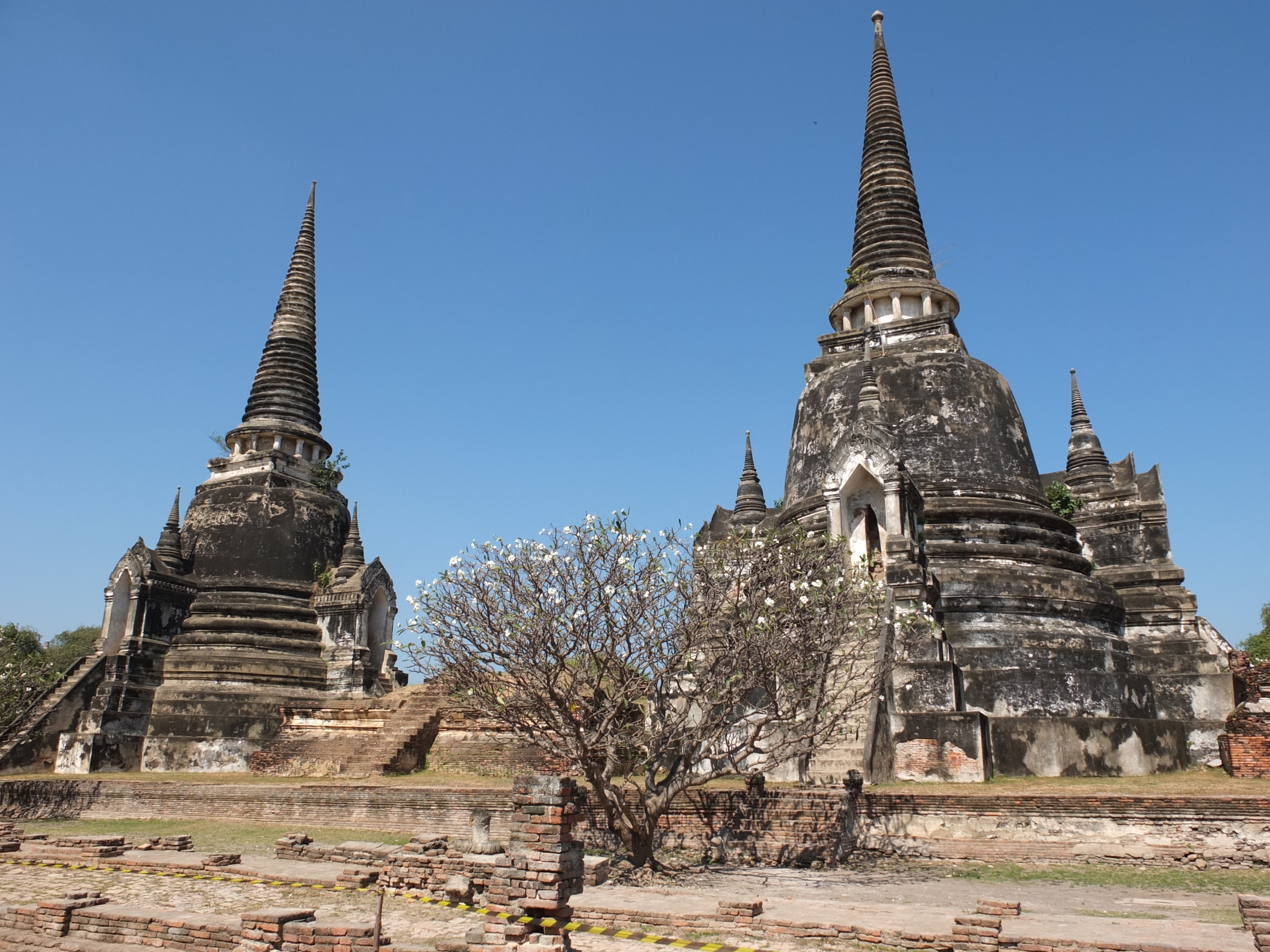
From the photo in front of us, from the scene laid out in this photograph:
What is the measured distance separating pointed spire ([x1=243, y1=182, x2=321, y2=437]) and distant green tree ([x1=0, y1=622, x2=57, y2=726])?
823 cm

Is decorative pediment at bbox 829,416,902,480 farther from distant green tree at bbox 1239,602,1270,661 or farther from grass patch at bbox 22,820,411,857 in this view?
distant green tree at bbox 1239,602,1270,661

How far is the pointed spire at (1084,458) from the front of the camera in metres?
22.2

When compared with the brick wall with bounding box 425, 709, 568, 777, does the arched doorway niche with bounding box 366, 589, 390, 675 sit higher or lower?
higher

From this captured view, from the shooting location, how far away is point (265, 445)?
27656mm

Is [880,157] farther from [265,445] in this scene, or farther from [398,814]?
[398,814]

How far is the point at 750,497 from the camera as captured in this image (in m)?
29.7

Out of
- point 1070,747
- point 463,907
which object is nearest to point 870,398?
point 1070,747

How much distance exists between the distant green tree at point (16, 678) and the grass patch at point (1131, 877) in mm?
19456

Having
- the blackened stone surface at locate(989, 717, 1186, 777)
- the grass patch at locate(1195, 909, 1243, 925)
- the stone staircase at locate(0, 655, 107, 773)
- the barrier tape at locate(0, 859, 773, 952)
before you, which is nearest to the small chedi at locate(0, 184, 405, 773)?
the stone staircase at locate(0, 655, 107, 773)

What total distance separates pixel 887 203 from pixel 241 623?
19.5m

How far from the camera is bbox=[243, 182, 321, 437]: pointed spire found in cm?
2808

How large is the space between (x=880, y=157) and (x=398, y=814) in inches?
803

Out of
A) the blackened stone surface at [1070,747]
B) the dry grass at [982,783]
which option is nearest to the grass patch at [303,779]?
the dry grass at [982,783]

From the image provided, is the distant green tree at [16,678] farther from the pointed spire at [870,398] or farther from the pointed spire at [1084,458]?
the pointed spire at [1084,458]
